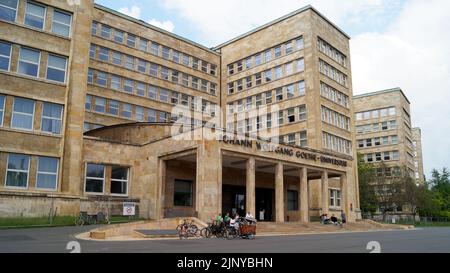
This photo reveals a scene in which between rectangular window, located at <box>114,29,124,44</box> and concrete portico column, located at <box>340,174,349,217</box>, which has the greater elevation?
rectangular window, located at <box>114,29,124,44</box>

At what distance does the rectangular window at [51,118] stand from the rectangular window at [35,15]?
6.05m

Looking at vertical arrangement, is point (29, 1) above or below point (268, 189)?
above

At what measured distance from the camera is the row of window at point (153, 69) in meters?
52.0

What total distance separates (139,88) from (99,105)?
6.38 meters

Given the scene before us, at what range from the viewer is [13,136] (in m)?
29.2

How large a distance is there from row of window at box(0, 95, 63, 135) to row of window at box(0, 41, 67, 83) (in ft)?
6.81

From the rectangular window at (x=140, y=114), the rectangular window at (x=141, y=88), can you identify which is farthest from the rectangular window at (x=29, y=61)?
the rectangular window at (x=141, y=88)

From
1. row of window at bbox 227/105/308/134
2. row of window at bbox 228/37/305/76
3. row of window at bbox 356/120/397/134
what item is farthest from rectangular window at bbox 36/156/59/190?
row of window at bbox 356/120/397/134

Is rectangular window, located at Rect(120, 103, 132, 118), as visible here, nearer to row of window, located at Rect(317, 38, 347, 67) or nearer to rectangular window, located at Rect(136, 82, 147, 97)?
rectangular window, located at Rect(136, 82, 147, 97)

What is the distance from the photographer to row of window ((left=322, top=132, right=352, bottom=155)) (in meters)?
53.8

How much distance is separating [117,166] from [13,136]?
893 centimetres

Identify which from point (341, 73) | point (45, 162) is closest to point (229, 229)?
point (45, 162)

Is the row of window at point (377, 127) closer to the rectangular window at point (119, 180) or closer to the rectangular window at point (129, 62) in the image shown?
the rectangular window at point (129, 62)

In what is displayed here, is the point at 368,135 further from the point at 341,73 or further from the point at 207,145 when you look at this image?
the point at 207,145
